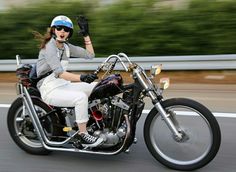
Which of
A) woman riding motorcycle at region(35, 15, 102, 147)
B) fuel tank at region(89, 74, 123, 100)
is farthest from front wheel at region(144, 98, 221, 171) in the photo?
woman riding motorcycle at region(35, 15, 102, 147)

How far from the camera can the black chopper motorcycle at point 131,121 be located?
15.4ft

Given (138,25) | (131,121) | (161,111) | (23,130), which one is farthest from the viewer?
(138,25)

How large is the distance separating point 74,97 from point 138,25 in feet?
15.9

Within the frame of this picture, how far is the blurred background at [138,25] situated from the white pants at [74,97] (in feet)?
14.6

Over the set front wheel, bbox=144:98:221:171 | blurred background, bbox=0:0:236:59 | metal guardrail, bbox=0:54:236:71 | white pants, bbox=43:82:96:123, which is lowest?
front wheel, bbox=144:98:221:171

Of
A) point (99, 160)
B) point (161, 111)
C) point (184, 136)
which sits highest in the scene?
point (161, 111)

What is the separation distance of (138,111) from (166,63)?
429 cm

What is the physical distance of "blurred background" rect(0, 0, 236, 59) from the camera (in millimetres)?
9258

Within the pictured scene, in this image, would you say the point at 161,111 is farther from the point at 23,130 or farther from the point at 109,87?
the point at 23,130

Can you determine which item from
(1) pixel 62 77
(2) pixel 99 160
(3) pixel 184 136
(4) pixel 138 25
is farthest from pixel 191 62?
(1) pixel 62 77

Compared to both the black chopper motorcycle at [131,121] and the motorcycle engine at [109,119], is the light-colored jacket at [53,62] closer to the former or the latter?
the black chopper motorcycle at [131,121]

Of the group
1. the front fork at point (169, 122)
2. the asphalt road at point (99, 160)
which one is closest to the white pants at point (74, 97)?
the asphalt road at point (99, 160)

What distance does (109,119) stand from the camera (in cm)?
499

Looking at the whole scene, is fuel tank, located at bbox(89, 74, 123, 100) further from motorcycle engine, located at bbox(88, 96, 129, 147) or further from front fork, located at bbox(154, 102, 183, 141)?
front fork, located at bbox(154, 102, 183, 141)
